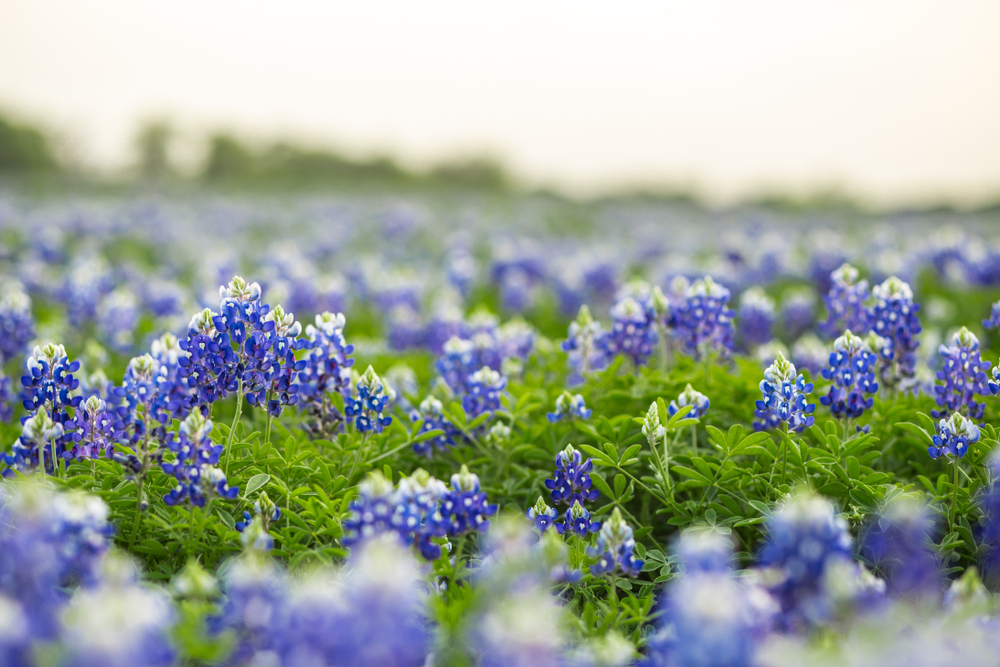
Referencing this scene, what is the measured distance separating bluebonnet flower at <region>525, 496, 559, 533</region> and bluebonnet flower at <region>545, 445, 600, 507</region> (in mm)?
158

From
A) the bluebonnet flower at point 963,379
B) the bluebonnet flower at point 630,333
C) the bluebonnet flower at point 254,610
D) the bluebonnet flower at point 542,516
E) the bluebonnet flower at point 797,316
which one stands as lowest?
the bluebonnet flower at point 254,610

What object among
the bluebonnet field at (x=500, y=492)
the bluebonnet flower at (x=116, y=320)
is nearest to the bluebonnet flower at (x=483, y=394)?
the bluebonnet field at (x=500, y=492)

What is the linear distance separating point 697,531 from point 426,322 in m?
4.62

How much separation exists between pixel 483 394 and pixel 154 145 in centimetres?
3896

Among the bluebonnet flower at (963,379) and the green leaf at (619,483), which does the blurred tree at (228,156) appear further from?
the bluebonnet flower at (963,379)

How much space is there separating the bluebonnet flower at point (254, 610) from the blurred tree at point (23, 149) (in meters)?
40.4

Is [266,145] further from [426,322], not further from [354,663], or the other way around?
[354,663]

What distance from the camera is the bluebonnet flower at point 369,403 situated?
3.26 meters

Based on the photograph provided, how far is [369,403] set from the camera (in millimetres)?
3271

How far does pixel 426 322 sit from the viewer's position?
7109 millimetres

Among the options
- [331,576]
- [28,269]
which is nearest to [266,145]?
[28,269]

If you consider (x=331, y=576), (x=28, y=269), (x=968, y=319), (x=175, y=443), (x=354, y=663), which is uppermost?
(x=28, y=269)

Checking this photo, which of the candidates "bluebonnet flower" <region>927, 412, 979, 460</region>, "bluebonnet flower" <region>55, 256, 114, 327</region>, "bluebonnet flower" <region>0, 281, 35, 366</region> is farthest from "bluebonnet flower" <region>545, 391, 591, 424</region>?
"bluebonnet flower" <region>55, 256, 114, 327</region>

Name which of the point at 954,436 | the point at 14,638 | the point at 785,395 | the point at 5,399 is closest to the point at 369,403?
the point at 785,395
